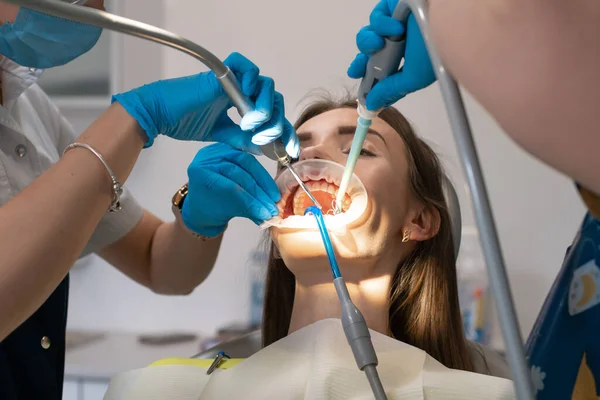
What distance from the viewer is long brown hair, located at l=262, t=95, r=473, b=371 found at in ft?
4.40

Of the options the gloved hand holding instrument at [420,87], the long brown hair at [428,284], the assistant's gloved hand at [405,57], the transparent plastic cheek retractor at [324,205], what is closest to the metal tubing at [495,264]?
the gloved hand holding instrument at [420,87]

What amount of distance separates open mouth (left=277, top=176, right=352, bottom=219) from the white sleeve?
49 cm

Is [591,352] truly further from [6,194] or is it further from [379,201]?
[6,194]

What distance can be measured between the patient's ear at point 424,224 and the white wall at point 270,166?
0.53 m

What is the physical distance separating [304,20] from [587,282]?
1692 mm

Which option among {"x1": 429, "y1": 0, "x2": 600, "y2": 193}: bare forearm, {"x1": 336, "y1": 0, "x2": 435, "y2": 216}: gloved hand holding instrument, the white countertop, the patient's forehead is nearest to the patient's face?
the patient's forehead

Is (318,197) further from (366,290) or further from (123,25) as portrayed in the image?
(123,25)

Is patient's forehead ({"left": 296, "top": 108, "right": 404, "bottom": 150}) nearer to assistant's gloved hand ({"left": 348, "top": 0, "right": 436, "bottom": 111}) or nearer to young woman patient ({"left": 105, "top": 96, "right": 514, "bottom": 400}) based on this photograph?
young woman patient ({"left": 105, "top": 96, "right": 514, "bottom": 400})

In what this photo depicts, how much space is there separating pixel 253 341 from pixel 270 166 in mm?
763

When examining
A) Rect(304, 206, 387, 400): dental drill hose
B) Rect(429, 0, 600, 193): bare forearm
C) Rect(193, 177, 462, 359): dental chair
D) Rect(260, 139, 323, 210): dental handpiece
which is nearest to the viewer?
Rect(429, 0, 600, 193): bare forearm

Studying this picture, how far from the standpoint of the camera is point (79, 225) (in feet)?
2.92

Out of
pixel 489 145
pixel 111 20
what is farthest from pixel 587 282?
pixel 489 145

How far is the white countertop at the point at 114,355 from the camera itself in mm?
1864

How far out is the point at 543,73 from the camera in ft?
1.40
